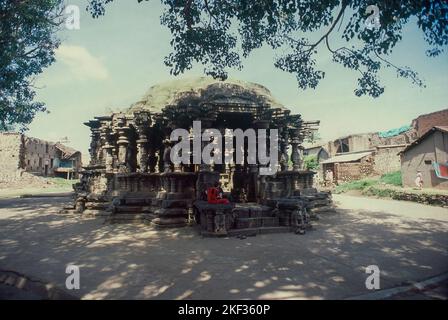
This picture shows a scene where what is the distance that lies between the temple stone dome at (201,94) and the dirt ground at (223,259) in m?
4.86

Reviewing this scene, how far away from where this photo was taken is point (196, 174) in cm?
994

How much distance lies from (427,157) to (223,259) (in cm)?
→ 2064

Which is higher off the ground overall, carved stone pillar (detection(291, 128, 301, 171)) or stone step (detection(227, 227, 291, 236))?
carved stone pillar (detection(291, 128, 301, 171))

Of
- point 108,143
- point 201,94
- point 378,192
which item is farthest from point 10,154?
point 378,192

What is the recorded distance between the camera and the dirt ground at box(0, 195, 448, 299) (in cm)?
402

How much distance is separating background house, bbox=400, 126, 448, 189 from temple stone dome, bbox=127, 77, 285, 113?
14304 mm

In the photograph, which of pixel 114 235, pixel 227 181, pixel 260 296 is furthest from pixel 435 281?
pixel 227 181

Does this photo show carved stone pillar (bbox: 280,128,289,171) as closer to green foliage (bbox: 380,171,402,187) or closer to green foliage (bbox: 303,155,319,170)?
green foliage (bbox: 380,171,402,187)

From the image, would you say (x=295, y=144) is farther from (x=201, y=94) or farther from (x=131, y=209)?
(x=131, y=209)

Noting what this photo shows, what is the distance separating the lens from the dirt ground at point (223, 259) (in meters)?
4.02

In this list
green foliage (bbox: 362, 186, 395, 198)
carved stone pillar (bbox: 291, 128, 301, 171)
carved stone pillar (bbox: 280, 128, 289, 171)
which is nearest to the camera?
carved stone pillar (bbox: 280, 128, 289, 171)

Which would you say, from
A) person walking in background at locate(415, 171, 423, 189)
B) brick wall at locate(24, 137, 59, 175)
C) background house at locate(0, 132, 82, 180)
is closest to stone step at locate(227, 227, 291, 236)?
person walking in background at locate(415, 171, 423, 189)

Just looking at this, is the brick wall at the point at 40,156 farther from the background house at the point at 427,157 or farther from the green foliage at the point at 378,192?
the background house at the point at 427,157
